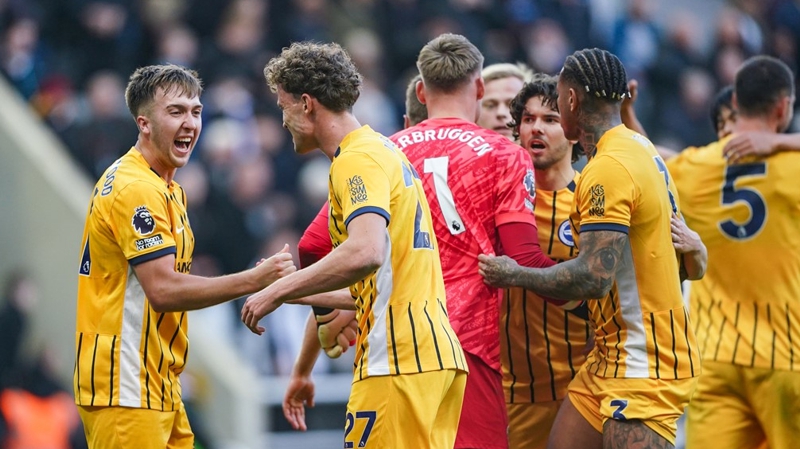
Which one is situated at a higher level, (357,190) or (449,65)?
(449,65)

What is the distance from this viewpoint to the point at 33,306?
12.2m

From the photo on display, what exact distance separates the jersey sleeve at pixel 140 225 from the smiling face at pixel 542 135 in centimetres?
222

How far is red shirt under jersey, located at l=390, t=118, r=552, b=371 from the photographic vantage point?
6137 millimetres

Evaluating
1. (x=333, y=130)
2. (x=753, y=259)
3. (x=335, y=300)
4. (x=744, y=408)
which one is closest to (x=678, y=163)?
(x=753, y=259)

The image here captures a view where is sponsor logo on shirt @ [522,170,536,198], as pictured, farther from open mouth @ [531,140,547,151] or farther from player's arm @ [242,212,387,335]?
player's arm @ [242,212,387,335]

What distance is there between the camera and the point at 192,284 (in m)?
5.62

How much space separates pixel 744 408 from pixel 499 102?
8.08 feet

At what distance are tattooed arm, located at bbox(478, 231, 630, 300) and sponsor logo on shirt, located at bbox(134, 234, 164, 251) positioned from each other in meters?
1.76

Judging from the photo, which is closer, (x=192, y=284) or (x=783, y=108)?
(x=192, y=284)

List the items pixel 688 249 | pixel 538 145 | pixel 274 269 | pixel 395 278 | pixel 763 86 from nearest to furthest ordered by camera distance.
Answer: pixel 395 278, pixel 274 269, pixel 688 249, pixel 538 145, pixel 763 86

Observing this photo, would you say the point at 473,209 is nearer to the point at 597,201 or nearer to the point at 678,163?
the point at 597,201

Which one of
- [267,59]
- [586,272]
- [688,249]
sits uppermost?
[267,59]

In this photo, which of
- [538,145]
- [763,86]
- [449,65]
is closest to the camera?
[449,65]

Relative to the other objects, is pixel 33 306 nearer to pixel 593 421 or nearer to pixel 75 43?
pixel 75 43
